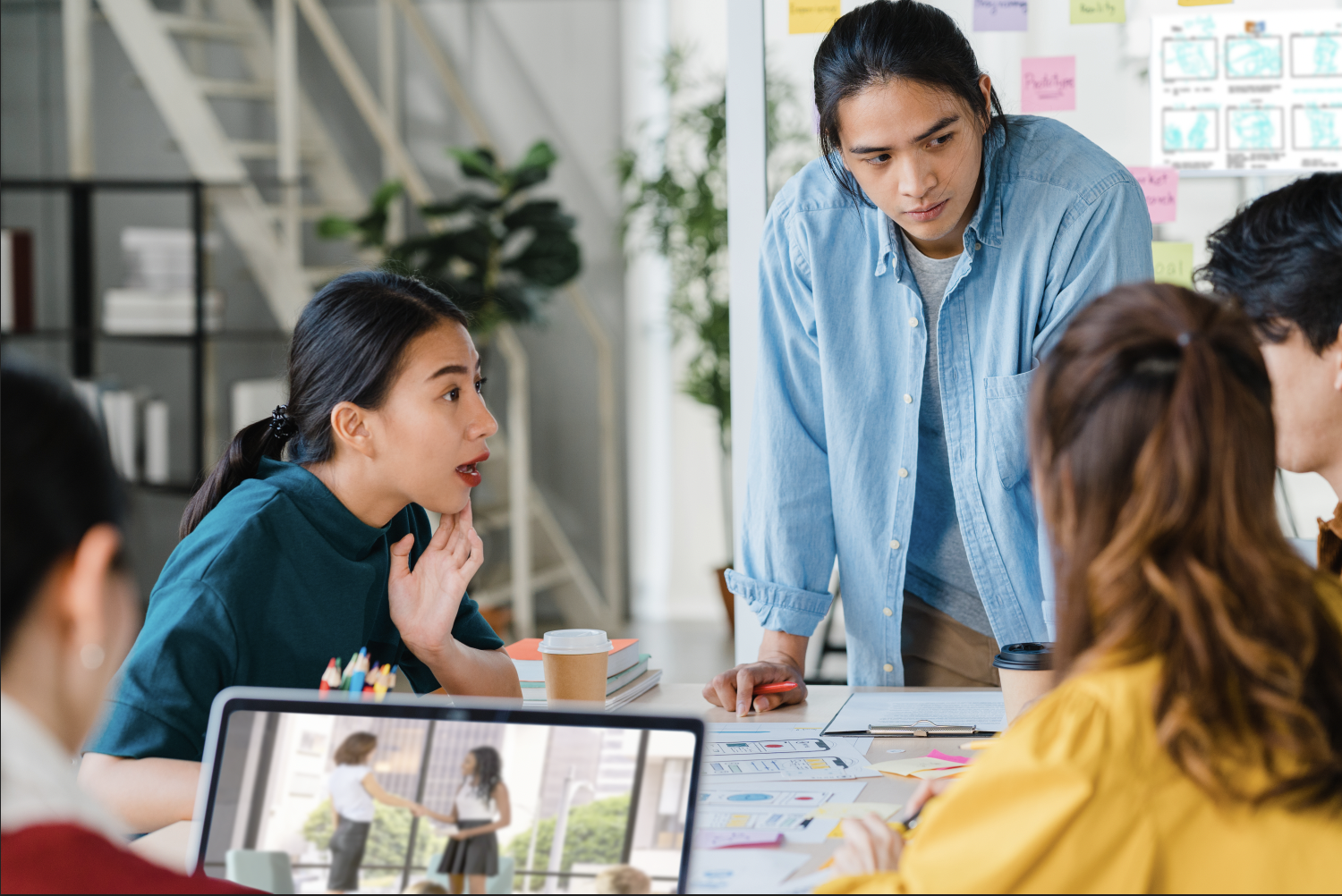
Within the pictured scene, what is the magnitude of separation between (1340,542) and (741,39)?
1.44 m

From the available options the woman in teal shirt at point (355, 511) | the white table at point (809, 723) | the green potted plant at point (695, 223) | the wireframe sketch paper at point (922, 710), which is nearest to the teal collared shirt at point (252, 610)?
the woman in teal shirt at point (355, 511)

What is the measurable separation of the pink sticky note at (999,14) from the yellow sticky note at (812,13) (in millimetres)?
250

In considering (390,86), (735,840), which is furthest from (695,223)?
(735,840)

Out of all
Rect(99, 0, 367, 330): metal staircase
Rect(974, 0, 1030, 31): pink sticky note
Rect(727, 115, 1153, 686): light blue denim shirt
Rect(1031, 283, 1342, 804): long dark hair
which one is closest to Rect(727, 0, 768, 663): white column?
Rect(974, 0, 1030, 31): pink sticky note

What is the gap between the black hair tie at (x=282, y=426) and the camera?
1.50 metres

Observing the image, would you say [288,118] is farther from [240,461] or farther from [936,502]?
[936,502]

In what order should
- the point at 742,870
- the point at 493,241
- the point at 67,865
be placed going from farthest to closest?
the point at 493,241 → the point at 742,870 → the point at 67,865

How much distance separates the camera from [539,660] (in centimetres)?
156

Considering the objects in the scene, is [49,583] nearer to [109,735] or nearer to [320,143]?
[109,735]

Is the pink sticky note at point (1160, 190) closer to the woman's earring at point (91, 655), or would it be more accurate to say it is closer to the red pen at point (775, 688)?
A: the red pen at point (775, 688)

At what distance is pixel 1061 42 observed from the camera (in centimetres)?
218

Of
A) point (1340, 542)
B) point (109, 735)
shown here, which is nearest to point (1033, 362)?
point (1340, 542)

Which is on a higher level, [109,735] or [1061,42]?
[1061,42]

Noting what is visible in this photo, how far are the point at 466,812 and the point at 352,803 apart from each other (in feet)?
0.29
